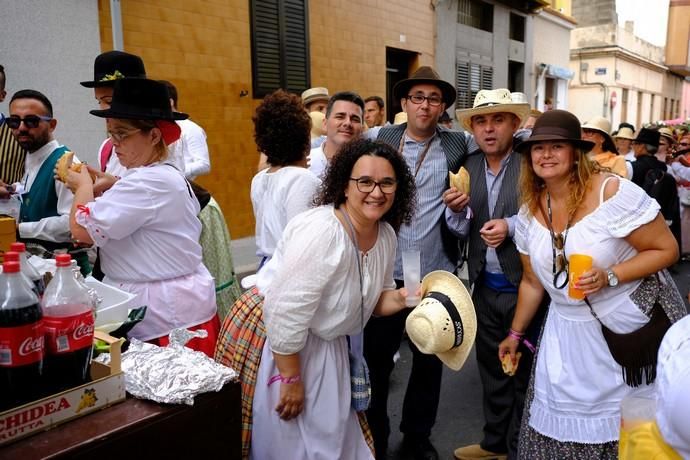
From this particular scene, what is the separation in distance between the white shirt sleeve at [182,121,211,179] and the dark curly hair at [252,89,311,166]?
182cm

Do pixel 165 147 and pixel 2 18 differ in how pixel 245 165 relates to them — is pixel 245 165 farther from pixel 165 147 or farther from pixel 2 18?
pixel 165 147

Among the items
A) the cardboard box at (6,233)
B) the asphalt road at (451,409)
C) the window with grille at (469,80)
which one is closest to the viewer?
the cardboard box at (6,233)

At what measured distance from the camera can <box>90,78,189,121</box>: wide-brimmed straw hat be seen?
239 cm

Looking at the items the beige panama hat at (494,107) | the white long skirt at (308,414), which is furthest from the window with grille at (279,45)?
the white long skirt at (308,414)

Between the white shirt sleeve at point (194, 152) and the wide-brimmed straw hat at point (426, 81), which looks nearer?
the wide-brimmed straw hat at point (426, 81)

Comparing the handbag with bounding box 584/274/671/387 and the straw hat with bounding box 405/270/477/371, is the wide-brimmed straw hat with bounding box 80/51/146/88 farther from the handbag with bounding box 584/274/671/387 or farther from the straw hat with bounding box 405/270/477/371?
the handbag with bounding box 584/274/671/387

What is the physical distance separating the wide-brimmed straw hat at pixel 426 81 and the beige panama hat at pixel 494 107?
0.49 feet

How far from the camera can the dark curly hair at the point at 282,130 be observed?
324cm

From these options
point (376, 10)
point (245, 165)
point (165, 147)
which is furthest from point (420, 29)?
point (165, 147)

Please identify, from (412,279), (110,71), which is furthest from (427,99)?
(110,71)

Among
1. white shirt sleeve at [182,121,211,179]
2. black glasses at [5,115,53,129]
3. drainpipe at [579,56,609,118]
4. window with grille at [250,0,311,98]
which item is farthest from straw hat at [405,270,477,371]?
drainpipe at [579,56,609,118]

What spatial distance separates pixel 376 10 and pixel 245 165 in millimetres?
4644

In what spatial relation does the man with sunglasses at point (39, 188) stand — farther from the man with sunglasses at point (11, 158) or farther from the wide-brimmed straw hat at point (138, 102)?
the wide-brimmed straw hat at point (138, 102)

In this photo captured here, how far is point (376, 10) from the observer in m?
11.1
